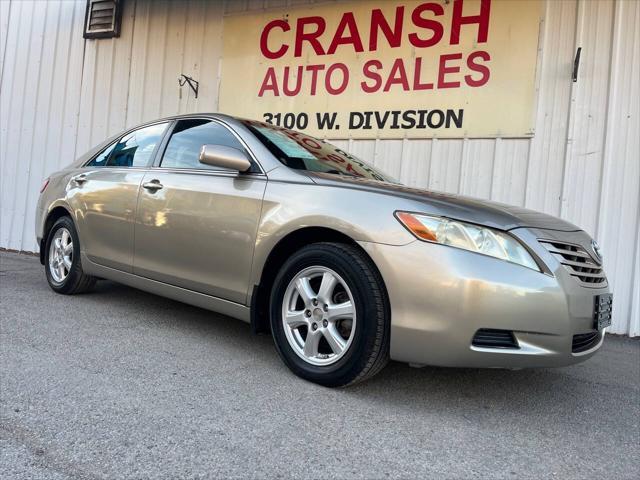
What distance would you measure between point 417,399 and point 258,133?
1930mm

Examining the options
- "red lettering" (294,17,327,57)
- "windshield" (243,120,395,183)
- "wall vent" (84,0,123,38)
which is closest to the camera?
"windshield" (243,120,395,183)

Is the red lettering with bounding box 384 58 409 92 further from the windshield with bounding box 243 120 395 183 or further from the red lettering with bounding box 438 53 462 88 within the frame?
the windshield with bounding box 243 120 395 183

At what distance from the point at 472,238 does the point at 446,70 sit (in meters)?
3.88

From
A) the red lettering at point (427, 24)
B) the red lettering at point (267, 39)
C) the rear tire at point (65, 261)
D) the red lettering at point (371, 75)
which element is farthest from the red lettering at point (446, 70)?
the rear tire at point (65, 261)

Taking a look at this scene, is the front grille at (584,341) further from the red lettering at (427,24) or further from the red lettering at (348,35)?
the red lettering at (348,35)

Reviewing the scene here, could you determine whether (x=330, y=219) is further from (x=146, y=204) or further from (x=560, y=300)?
(x=146, y=204)

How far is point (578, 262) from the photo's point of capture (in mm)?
2574

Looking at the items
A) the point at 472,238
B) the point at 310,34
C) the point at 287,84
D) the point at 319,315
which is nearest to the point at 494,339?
the point at 472,238

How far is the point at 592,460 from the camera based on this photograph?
7.13ft

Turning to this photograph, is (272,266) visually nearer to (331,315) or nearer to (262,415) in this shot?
(331,315)

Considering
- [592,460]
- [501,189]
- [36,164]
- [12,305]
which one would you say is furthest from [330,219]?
[36,164]

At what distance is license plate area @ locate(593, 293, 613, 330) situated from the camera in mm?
2527

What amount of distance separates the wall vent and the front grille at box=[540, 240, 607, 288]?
304 inches

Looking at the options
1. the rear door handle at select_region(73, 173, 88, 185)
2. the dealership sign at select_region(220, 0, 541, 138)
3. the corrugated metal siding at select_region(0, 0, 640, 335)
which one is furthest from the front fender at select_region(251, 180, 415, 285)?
the dealership sign at select_region(220, 0, 541, 138)
